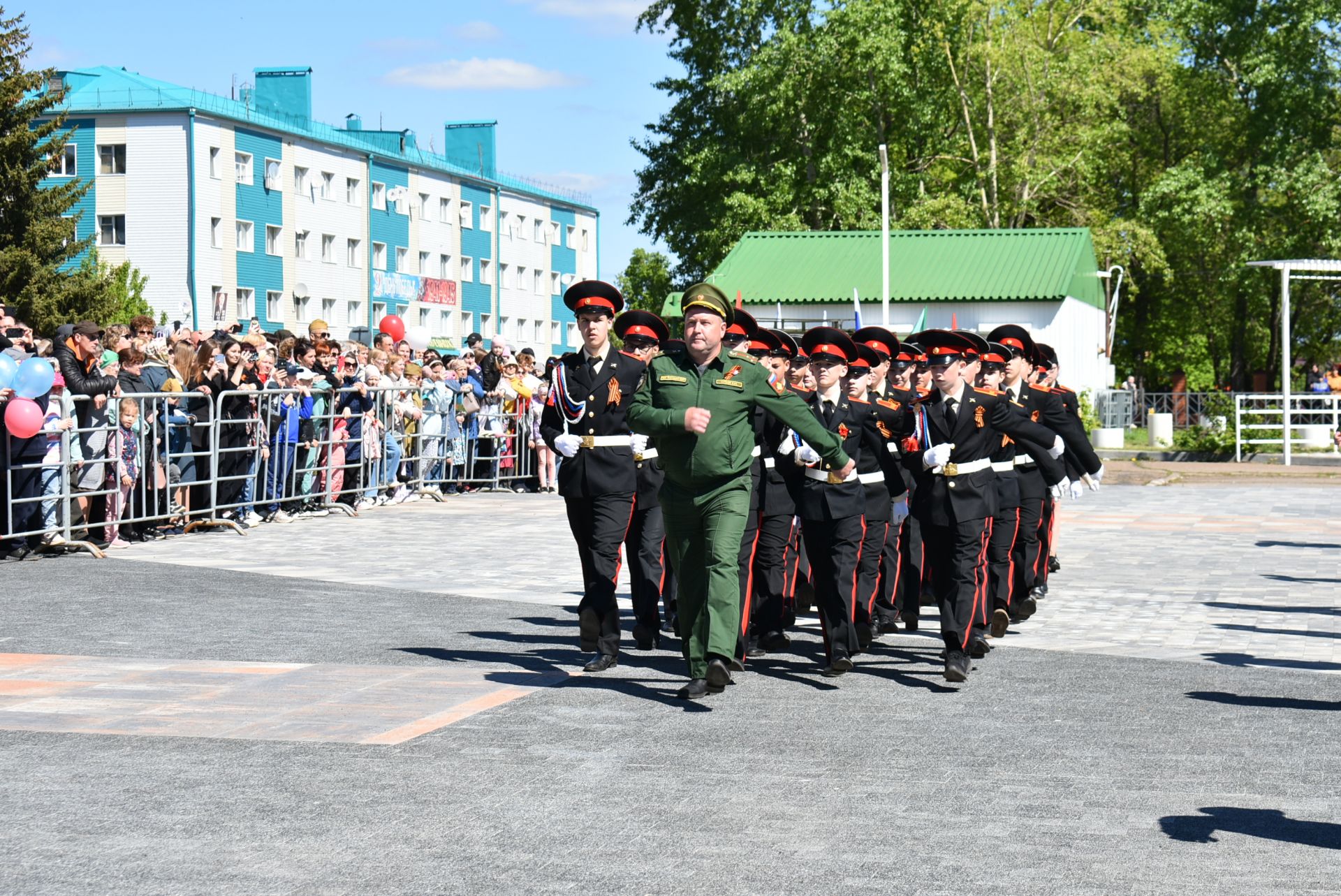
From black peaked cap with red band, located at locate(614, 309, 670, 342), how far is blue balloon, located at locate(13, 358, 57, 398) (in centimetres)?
607

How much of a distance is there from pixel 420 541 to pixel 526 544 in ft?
3.34

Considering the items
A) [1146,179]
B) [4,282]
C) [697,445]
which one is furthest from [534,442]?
[1146,179]

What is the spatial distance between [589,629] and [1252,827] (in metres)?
4.18

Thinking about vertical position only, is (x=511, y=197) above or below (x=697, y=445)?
above

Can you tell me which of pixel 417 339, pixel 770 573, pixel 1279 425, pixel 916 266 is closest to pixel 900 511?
pixel 770 573

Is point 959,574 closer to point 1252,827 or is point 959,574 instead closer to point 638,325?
point 638,325

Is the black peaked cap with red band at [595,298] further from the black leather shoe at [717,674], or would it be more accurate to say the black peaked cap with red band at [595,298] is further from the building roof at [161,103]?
the building roof at [161,103]

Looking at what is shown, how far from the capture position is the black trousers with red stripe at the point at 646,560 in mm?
9898

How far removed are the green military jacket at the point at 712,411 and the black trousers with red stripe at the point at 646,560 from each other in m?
1.35

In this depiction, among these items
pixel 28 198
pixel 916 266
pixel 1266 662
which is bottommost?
pixel 1266 662

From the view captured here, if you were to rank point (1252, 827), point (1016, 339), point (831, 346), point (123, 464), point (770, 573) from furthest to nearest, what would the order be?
point (123, 464)
point (1016, 339)
point (770, 573)
point (831, 346)
point (1252, 827)

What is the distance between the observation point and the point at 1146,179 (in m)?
63.8

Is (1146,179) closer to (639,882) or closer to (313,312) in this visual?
(313,312)

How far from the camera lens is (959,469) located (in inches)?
365
